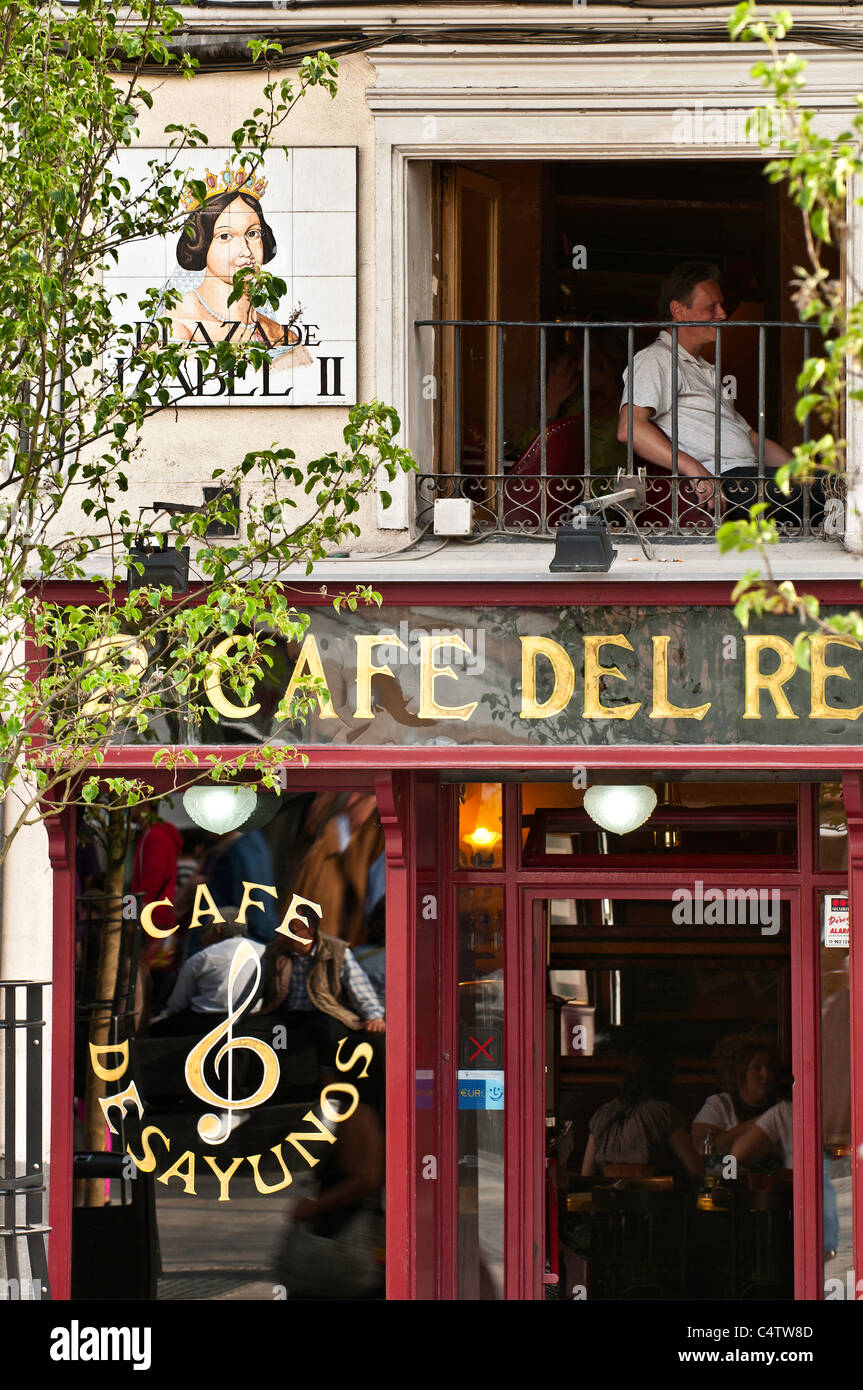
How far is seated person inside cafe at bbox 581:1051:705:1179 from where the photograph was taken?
891cm

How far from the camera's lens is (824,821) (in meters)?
8.44

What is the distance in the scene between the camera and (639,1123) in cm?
895

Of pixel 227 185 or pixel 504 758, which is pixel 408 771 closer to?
pixel 504 758

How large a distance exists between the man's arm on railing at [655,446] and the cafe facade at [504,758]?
0.14m


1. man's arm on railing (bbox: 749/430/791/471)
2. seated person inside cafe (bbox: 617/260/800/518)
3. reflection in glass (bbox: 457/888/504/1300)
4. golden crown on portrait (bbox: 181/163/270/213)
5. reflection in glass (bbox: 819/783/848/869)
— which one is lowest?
reflection in glass (bbox: 457/888/504/1300)

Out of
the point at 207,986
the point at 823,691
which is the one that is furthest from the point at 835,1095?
the point at 207,986

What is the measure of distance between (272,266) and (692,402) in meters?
2.14

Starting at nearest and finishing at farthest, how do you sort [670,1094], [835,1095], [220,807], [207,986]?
[220,807]
[207,986]
[835,1095]
[670,1094]

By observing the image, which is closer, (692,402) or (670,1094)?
(692,402)

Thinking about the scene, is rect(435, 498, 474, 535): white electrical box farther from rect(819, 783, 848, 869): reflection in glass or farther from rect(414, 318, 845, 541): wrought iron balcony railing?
rect(819, 783, 848, 869): reflection in glass

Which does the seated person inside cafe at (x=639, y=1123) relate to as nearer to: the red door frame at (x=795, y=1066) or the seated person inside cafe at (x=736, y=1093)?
the seated person inside cafe at (x=736, y=1093)

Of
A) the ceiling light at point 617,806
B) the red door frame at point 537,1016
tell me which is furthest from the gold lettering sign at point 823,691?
the ceiling light at point 617,806

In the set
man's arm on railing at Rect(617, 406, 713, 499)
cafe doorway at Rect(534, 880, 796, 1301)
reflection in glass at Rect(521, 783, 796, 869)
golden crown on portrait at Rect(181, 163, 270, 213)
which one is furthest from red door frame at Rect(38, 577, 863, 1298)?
golden crown on portrait at Rect(181, 163, 270, 213)

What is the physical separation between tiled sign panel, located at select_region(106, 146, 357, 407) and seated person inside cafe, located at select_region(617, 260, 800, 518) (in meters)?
1.46
